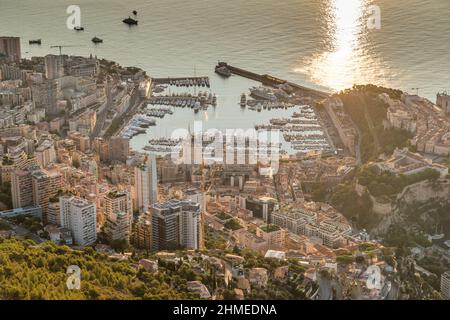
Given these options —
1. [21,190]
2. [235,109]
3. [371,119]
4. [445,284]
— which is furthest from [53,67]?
[445,284]

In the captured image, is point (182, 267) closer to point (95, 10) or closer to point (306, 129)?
point (306, 129)

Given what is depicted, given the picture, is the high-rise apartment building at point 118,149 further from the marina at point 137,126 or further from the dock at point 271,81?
the dock at point 271,81

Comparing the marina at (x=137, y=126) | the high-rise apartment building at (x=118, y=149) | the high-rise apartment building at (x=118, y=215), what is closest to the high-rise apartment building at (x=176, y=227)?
the high-rise apartment building at (x=118, y=215)

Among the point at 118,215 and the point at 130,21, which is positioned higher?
the point at 130,21

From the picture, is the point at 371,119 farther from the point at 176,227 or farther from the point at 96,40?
the point at 96,40
